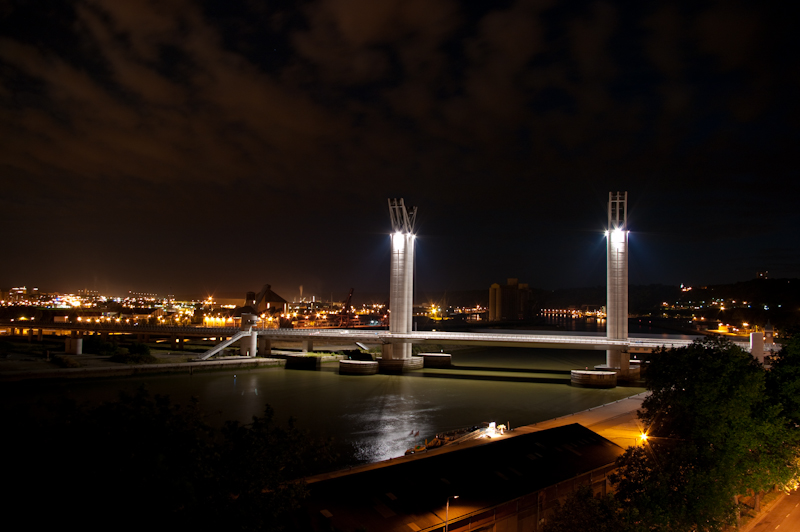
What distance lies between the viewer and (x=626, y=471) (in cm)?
830

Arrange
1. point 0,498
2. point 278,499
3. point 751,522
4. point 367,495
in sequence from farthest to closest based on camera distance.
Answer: point 751,522, point 367,495, point 278,499, point 0,498

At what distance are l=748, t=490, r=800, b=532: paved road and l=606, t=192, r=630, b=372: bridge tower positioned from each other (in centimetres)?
2116

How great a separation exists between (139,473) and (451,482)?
195 inches

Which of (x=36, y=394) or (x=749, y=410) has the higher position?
(x=749, y=410)

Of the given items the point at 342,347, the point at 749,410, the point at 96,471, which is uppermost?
the point at 96,471

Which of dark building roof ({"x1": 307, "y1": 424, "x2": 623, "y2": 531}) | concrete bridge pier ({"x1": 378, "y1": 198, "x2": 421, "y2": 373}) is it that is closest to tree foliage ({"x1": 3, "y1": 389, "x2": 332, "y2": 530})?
dark building roof ({"x1": 307, "y1": 424, "x2": 623, "y2": 531})

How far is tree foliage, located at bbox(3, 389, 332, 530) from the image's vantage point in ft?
13.0

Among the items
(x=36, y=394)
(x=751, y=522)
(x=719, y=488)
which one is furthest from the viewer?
(x=36, y=394)

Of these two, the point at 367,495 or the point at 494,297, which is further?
the point at 494,297

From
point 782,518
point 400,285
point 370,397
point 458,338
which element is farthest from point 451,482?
point 400,285

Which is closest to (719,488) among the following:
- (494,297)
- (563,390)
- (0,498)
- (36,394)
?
(0,498)

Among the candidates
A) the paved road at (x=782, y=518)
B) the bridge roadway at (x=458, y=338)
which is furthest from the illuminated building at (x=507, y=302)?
the paved road at (x=782, y=518)

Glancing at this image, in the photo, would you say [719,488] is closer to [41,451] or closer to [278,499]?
[278,499]

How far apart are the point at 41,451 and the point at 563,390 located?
27.6m
